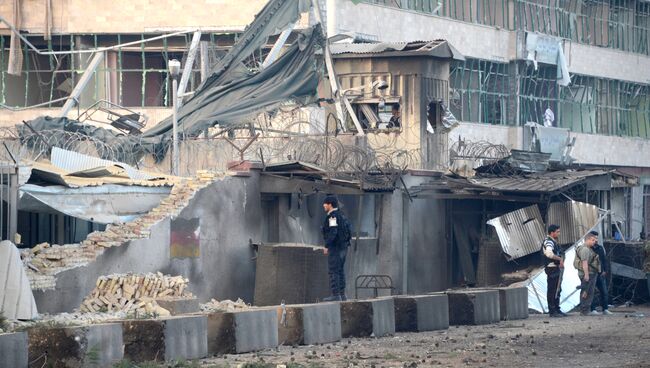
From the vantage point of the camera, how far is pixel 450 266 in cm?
3170

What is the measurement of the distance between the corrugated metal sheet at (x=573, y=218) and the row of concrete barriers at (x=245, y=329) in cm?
538

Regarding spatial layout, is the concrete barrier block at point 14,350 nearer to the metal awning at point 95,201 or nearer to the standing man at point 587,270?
the metal awning at point 95,201

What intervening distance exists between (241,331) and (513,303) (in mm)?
8105

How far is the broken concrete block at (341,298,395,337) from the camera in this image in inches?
827

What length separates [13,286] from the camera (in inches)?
761

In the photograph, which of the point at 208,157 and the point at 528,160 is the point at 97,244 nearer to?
the point at 208,157

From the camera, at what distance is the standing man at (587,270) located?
27.2 metres

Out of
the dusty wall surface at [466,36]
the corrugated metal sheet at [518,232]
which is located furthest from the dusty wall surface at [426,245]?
the dusty wall surface at [466,36]

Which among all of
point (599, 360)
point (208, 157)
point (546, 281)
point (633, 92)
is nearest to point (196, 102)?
point (208, 157)

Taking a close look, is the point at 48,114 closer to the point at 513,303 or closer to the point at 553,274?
the point at 553,274

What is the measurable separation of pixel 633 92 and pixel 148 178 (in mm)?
38454

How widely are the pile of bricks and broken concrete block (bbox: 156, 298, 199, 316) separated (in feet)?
4.64

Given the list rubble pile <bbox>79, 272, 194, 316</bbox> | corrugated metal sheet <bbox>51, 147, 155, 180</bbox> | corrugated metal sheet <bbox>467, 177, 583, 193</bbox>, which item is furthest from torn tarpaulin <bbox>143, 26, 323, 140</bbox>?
rubble pile <bbox>79, 272, 194, 316</bbox>

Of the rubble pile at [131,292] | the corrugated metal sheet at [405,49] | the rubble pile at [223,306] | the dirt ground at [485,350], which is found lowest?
the dirt ground at [485,350]
